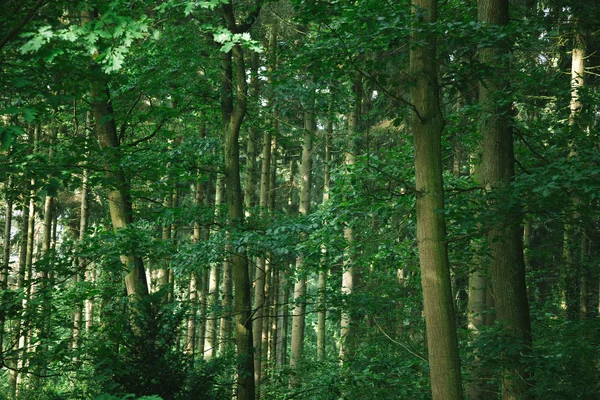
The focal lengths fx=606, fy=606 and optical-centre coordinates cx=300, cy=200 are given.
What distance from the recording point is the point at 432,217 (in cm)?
690

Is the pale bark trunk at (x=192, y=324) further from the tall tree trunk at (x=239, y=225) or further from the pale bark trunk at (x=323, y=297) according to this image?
the pale bark trunk at (x=323, y=297)

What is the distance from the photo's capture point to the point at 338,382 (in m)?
9.50

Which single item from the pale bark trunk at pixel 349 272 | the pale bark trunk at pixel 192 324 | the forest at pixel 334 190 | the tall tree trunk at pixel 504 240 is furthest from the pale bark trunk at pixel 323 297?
the tall tree trunk at pixel 504 240

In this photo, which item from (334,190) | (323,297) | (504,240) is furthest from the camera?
(323,297)

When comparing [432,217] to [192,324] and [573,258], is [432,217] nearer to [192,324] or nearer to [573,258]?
[573,258]

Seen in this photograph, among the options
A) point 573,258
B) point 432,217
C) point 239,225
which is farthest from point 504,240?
point 573,258

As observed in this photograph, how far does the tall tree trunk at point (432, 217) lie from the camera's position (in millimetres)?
6703

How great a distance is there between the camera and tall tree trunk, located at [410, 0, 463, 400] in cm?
670

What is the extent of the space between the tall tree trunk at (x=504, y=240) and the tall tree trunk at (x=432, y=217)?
4.65 feet

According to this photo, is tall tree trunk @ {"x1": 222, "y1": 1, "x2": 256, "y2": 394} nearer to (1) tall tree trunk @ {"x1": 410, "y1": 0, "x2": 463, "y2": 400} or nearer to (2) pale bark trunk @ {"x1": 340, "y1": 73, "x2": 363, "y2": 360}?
(2) pale bark trunk @ {"x1": 340, "y1": 73, "x2": 363, "y2": 360}

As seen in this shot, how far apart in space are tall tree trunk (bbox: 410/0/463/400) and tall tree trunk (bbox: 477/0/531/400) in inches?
55.8

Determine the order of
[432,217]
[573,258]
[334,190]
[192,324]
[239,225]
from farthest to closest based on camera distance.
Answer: [192,324], [573,258], [239,225], [334,190], [432,217]

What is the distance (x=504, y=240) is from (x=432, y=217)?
204 centimetres

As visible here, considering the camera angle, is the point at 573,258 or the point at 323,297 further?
the point at 573,258
